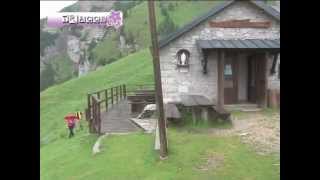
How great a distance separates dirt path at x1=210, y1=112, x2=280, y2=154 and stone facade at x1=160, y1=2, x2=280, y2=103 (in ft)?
3.83

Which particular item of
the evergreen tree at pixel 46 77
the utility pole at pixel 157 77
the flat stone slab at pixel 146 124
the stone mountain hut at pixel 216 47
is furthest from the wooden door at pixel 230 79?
the evergreen tree at pixel 46 77

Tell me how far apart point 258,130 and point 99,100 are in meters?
3.76

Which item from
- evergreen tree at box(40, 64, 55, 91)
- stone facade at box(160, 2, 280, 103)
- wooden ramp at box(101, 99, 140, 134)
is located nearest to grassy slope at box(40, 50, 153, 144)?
evergreen tree at box(40, 64, 55, 91)

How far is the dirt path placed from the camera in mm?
8564

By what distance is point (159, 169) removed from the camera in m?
7.25

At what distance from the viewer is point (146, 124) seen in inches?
336

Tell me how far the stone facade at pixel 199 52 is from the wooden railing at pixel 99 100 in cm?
393

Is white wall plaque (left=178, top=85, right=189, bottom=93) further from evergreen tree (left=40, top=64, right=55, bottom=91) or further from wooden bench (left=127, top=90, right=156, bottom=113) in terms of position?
evergreen tree (left=40, top=64, right=55, bottom=91)

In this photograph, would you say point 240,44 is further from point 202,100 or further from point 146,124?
point 146,124

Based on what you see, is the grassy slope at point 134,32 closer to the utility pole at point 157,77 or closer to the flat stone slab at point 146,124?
the utility pole at point 157,77

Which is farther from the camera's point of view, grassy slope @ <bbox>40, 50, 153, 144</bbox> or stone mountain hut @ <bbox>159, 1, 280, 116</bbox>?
stone mountain hut @ <bbox>159, 1, 280, 116</bbox>

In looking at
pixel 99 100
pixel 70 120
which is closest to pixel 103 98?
pixel 99 100
